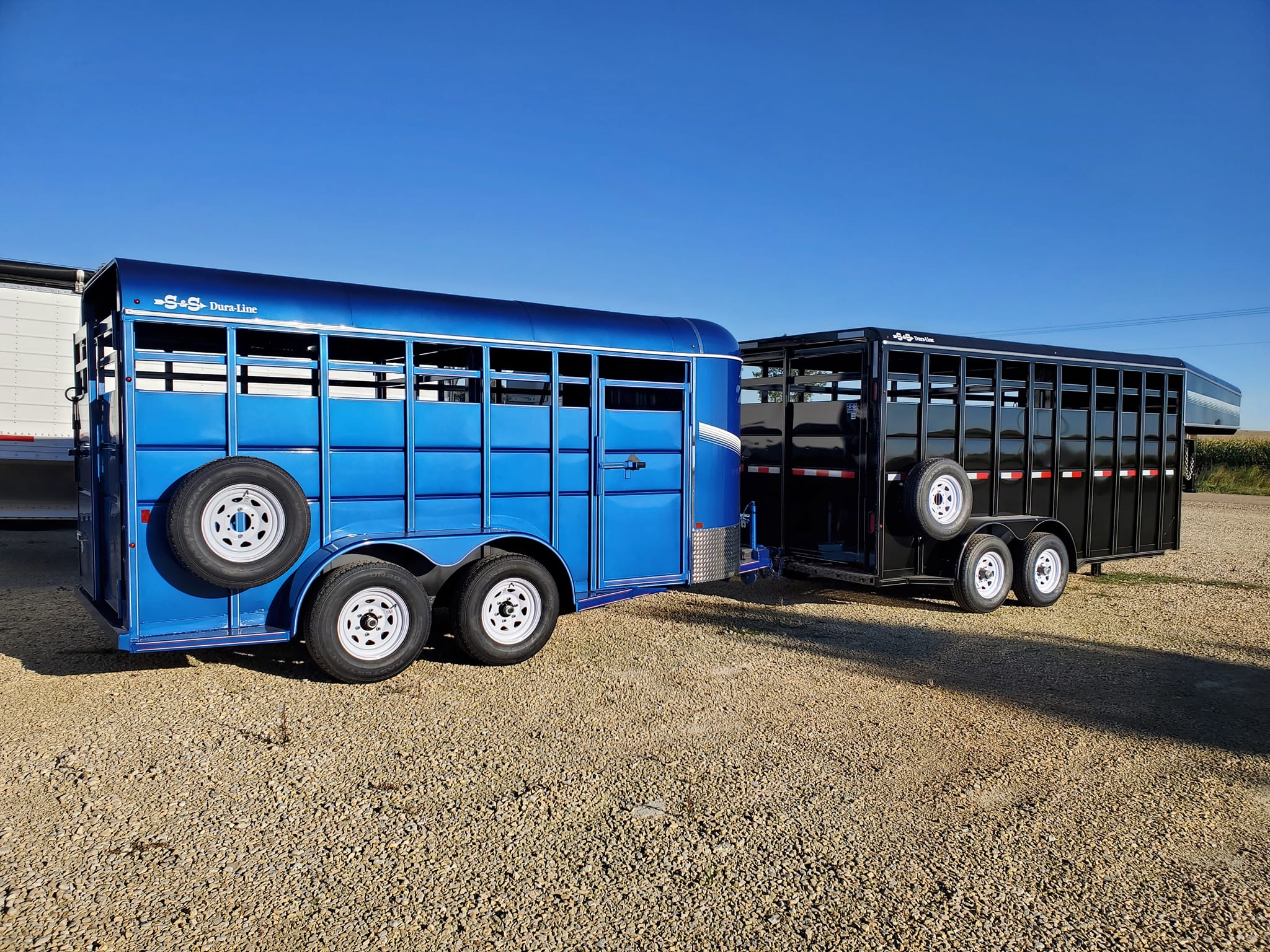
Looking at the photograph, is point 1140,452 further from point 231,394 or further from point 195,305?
point 195,305

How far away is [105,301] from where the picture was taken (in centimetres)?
634

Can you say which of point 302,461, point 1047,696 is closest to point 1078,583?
point 1047,696

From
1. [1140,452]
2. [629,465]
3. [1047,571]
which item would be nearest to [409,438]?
[629,465]

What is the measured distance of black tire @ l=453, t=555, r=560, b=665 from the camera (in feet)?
21.2

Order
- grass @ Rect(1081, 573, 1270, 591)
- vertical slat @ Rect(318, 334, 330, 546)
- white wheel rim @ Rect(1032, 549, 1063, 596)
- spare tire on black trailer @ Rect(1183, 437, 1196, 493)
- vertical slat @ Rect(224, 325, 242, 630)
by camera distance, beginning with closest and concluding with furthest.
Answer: vertical slat @ Rect(224, 325, 242, 630) < vertical slat @ Rect(318, 334, 330, 546) < white wheel rim @ Rect(1032, 549, 1063, 596) < grass @ Rect(1081, 573, 1270, 591) < spare tire on black trailer @ Rect(1183, 437, 1196, 493)

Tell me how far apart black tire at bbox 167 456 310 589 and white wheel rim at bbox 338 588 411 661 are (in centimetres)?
51

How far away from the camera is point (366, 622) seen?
20.1ft

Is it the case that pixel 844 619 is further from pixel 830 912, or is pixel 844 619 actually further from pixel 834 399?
pixel 830 912

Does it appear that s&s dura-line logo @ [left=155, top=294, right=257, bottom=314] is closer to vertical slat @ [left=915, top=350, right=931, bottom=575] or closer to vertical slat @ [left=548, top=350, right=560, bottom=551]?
vertical slat @ [left=548, top=350, right=560, bottom=551]

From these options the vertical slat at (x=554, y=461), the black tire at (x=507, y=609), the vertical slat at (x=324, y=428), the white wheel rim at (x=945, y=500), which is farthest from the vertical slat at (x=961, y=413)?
the vertical slat at (x=324, y=428)

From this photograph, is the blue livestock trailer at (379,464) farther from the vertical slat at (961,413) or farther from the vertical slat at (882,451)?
the vertical slat at (961,413)

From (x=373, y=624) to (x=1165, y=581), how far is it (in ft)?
32.6

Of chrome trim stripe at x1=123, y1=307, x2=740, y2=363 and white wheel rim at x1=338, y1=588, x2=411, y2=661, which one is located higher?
chrome trim stripe at x1=123, y1=307, x2=740, y2=363

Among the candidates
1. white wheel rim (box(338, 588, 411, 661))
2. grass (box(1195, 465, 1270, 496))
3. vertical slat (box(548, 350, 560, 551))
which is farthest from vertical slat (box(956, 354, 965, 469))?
grass (box(1195, 465, 1270, 496))
